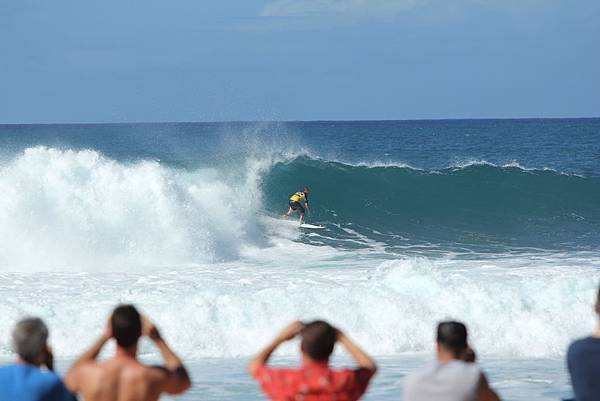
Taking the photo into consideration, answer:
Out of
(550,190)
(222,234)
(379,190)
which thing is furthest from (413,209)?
(222,234)

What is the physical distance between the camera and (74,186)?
18609mm

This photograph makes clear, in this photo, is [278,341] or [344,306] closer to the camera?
[278,341]

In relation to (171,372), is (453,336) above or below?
above

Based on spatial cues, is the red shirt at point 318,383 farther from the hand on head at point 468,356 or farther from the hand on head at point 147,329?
the hand on head at point 147,329

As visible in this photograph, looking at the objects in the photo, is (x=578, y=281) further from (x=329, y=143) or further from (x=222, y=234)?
(x=329, y=143)

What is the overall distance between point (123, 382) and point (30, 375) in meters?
0.34

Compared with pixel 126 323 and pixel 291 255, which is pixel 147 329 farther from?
pixel 291 255

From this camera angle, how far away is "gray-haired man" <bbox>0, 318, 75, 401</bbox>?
3586 millimetres

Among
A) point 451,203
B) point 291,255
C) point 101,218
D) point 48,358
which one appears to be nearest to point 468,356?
point 48,358

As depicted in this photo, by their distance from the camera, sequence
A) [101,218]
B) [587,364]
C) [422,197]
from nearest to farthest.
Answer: [587,364]
[101,218]
[422,197]

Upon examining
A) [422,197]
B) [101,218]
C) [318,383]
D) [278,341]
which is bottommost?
[318,383]

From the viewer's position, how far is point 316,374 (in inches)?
151

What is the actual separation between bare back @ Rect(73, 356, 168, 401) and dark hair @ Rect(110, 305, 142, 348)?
111mm

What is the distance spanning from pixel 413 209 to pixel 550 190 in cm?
434
